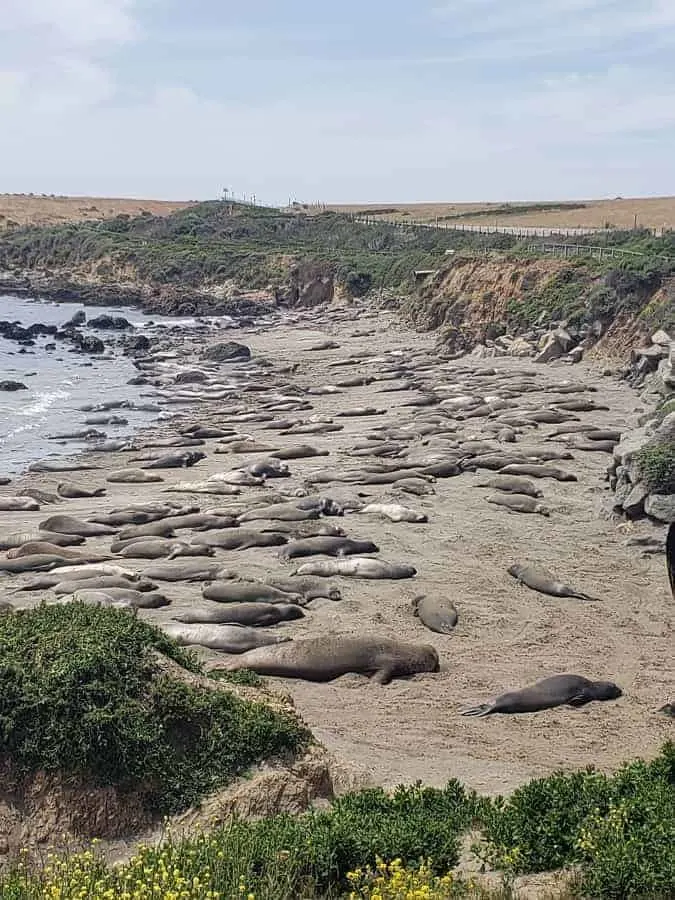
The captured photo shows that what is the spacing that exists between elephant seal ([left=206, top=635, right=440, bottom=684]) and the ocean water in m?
13.7

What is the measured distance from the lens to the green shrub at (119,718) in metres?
7.57

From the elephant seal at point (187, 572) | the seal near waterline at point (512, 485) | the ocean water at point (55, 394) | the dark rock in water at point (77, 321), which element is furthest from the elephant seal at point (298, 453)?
the dark rock in water at point (77, 321)

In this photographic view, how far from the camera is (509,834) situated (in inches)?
273

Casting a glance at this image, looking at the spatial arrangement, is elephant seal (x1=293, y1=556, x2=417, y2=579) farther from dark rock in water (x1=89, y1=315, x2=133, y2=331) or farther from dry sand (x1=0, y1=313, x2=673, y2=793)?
dark rock in water (x1=89, y1=315, x2=133, y2=331)

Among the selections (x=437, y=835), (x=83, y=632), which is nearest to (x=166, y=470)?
(x=83, y=632)

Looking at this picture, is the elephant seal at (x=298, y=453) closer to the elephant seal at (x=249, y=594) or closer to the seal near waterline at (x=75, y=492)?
the seal near waterline at (x=75, y=492)

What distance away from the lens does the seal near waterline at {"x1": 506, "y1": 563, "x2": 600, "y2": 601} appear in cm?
1376

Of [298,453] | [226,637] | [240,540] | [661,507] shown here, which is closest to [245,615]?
[226,637]

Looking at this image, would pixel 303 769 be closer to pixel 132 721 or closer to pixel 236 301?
pixel 132 721

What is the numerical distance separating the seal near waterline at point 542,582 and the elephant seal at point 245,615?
3.29 m

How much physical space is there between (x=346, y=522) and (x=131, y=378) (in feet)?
77.1

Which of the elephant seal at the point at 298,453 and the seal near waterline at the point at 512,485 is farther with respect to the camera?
the elephant seal at the point at 298,453

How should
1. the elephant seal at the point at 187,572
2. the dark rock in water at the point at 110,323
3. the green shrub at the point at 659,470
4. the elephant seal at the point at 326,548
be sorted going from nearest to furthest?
the elephant seal at the point at 187,572 < the elephant seal at the point at 326,548 < the green shrub at the point at 659,470 < the dark rock in water at the point at 110,323

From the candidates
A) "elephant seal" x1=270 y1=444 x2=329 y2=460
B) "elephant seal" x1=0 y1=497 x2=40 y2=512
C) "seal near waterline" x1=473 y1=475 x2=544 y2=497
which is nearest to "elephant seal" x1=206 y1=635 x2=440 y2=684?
"seal near waterline" x1=473 y1=475 x2=544 y2=497
